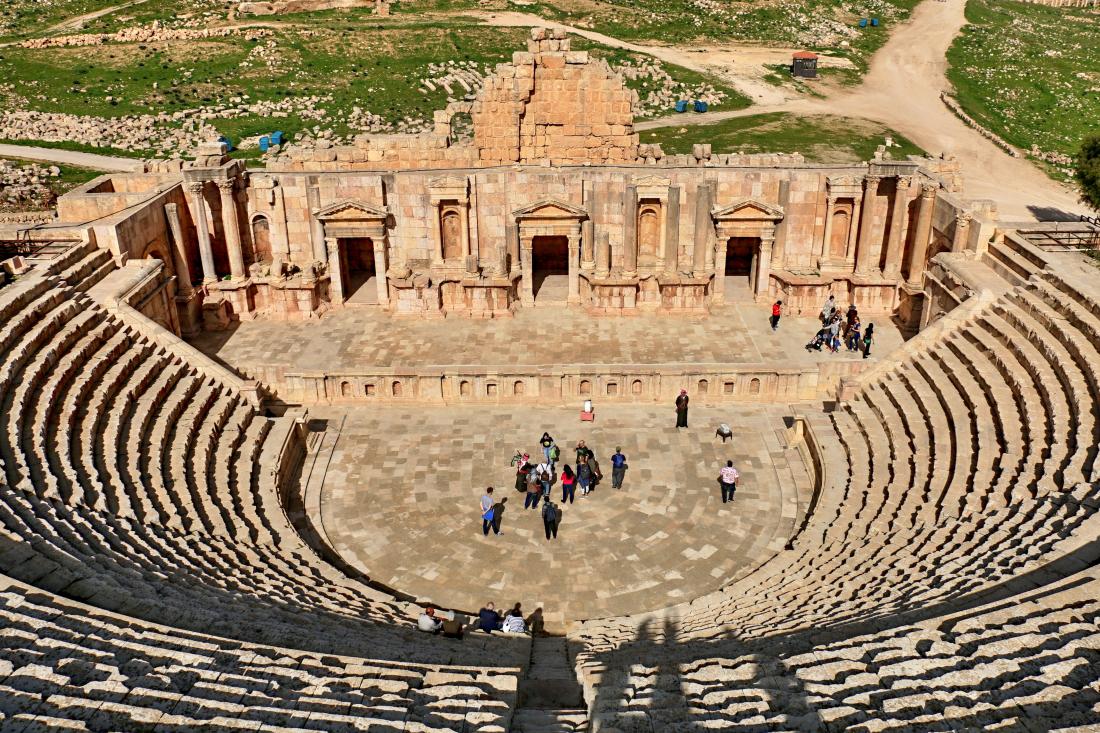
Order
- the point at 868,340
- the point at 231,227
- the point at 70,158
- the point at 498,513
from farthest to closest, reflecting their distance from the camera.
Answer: the point at 70,158
the point at 231,227
the point at 868,340
the point at 498,513

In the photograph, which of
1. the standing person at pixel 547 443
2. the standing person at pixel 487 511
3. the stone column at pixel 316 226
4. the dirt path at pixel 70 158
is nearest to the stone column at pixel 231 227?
the stone column at pixel 316 226

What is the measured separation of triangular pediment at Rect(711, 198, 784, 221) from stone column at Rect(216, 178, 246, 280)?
15819 mm

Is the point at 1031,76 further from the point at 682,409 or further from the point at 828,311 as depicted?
the point at 682,409

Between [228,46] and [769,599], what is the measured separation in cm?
5582

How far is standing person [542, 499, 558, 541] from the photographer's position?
17672 millimetres

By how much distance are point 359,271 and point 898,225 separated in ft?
62.9

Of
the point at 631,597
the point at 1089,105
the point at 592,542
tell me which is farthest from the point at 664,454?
the point at 1089,105

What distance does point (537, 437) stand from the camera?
21.8 m

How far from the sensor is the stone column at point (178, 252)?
27297mm

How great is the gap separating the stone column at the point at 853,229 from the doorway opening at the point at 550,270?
31.8ft

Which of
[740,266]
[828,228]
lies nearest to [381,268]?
[740,266]

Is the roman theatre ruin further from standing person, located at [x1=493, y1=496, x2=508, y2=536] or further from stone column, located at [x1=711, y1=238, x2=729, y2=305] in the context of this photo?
standing person, located at [x1=493, y1=496, x2=508, y2=536]

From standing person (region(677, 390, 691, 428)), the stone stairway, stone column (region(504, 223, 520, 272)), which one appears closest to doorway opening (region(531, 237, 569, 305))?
stone column (region(504, 223, 520, 272))

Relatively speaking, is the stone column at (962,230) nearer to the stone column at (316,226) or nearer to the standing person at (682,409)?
the standing person at (682,409)
